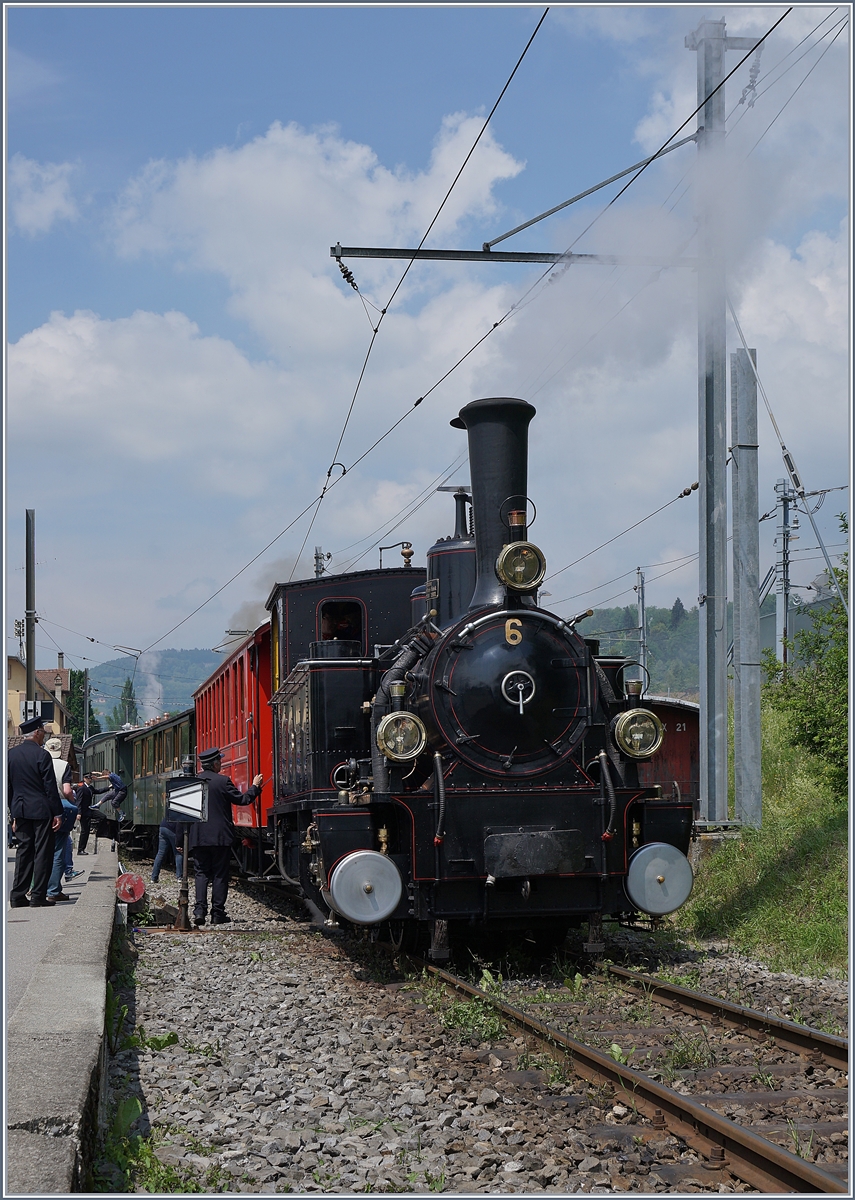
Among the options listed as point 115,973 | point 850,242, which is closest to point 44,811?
point 115,973

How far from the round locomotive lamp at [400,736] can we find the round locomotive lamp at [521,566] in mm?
1202

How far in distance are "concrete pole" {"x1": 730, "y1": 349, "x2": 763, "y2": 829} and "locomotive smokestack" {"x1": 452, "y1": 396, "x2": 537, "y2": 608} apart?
385 cm

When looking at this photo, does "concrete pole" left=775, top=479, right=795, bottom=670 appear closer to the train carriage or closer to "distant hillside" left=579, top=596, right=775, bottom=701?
the train carriage

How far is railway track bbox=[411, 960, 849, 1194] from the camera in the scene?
409cm

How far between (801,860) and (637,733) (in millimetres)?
3060

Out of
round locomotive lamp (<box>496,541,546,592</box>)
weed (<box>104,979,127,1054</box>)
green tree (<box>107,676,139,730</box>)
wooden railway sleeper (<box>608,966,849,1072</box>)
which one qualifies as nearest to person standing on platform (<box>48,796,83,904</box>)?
weed (<box>104,979,127,1054</box>)

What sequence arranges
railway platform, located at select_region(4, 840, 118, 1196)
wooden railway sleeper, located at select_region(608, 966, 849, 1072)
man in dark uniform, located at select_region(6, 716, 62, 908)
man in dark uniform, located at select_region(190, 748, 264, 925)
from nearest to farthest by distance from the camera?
railway platform, located at select_region(4, 840, 118, 1196)
wooden railway sleeper, located at select_region(608, 966, 849, 1072)
man in dark uniform, located at select_region(6, 716, 62, 908)
man in dark uniform, located at select_region(190, 748, 264, 925)

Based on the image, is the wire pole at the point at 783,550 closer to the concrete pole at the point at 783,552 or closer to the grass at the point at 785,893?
the concrete pole at the point at 783,552

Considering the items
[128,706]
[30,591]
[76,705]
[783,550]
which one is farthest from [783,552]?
[128,706]

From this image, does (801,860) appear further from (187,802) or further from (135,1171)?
(135,1171)

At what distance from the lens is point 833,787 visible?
36.8 feet

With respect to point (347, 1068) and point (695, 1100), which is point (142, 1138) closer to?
point (347, 1068)

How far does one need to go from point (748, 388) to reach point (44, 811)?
310 inches

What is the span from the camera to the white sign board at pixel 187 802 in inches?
429
